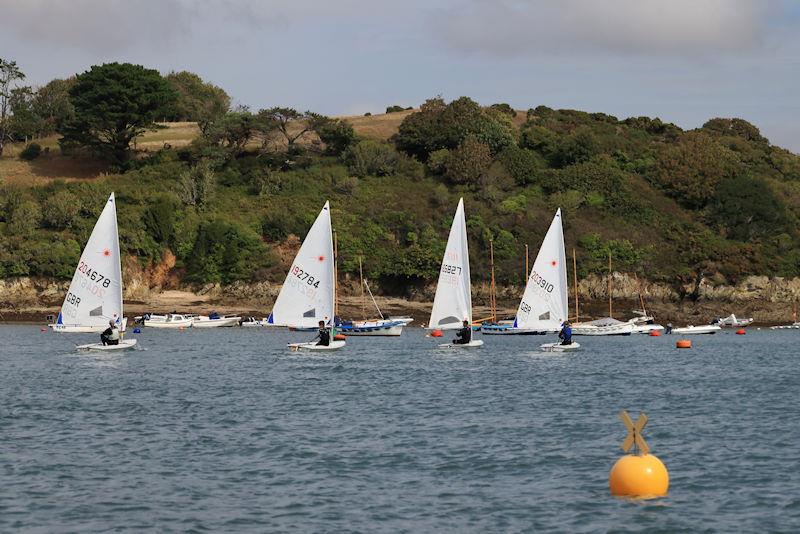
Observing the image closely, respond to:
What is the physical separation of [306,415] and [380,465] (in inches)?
315

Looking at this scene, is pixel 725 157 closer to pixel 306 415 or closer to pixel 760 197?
pixel 760 197

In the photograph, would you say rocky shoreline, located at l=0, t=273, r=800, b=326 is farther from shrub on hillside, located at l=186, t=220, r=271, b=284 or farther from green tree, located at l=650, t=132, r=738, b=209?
green tree, located at l=650, t=132, r=738, b=209

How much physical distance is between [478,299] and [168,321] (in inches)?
969

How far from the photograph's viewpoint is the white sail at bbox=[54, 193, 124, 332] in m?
50.6

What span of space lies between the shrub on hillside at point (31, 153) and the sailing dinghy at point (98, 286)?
71550 mm

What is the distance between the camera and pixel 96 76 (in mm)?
108312

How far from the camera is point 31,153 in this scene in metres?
118

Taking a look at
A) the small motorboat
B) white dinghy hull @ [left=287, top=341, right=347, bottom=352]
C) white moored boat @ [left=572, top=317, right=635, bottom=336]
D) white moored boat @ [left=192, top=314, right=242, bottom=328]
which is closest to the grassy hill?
white moored boat @ [left=192, top=314, right=242, bottom=328]

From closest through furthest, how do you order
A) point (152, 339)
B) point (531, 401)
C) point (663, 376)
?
1. point (531, 401)
2. point (663, 376)
3. point (152, 339)

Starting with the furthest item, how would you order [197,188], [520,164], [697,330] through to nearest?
[520,164], [197,188], [697,330]

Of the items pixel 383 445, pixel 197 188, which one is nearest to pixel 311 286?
pixel 383 445

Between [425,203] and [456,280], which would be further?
[425,203]

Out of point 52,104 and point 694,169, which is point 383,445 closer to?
point 694,169

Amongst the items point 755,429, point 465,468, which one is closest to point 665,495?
point 465,468
